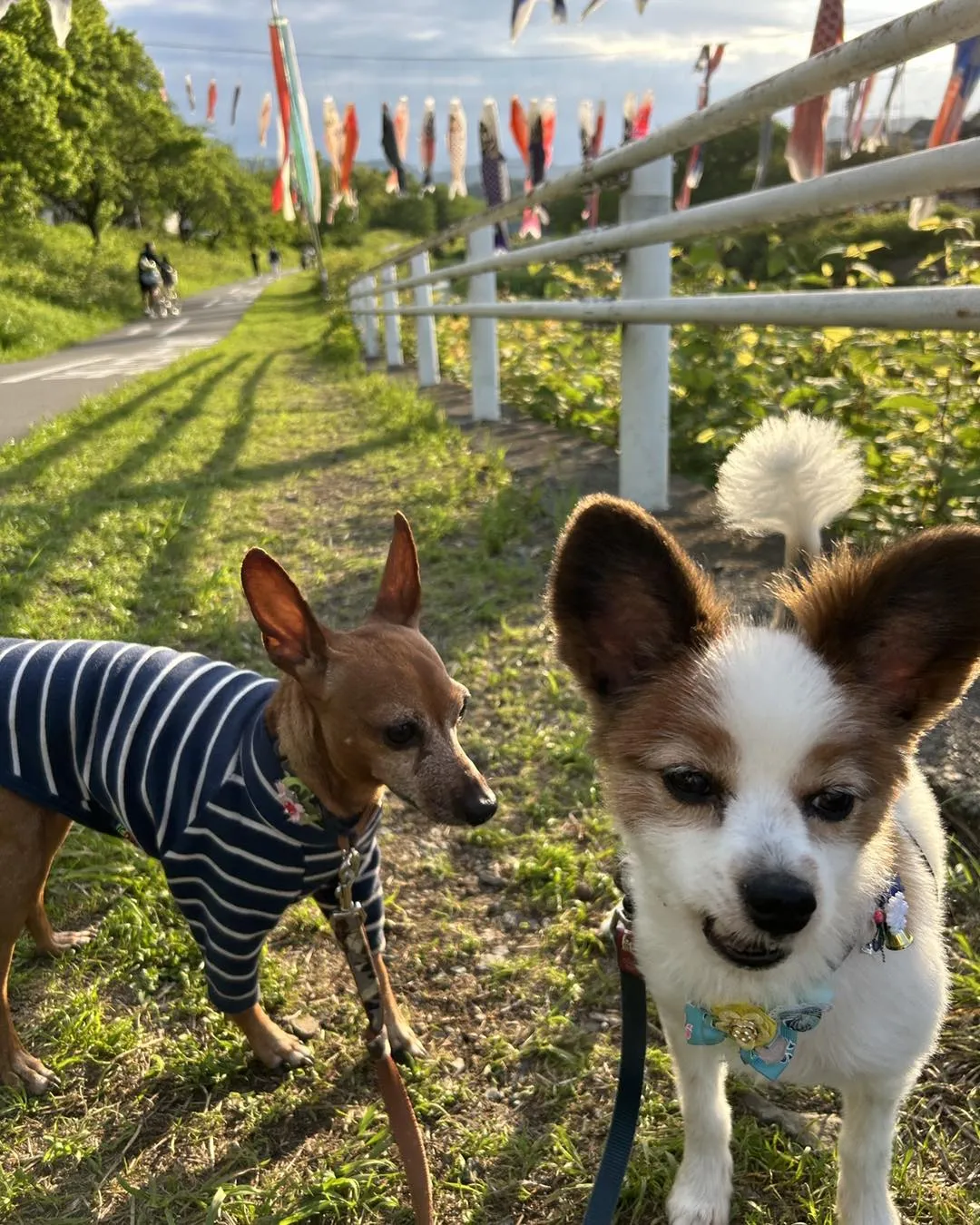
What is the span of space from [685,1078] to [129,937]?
1568 mm

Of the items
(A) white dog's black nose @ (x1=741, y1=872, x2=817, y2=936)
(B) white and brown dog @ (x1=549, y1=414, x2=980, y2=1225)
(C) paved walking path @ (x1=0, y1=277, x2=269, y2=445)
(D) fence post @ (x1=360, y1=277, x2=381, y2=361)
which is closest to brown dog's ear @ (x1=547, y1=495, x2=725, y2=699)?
(B) white and brown dog @ (x1=549, y1=414, x2=980, y2=1225)

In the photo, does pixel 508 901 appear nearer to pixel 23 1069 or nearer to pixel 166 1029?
pixel 166 1029

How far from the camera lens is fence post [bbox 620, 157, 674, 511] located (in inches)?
157

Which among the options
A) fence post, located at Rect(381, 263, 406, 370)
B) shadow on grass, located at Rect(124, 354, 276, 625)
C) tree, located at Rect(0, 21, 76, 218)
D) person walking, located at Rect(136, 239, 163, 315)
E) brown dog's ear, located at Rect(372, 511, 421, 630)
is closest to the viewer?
brown dog's ear, located at Rect(372, 511, 421, 630)

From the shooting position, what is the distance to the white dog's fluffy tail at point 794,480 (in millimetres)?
1752

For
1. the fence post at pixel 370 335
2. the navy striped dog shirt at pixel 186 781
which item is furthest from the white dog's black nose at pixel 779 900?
the fence post at pixel 370 335

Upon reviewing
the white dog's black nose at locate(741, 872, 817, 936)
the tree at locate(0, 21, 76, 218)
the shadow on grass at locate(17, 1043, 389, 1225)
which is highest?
the tree at locate(0, 21, 76, 218)

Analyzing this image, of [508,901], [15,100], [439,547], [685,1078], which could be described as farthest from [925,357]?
[15,100]

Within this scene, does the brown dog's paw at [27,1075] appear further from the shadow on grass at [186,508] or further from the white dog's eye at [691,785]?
the shadow on grass at [186,508]

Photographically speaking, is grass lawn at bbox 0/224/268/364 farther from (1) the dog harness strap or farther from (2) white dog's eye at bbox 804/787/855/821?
(2) white dog's eye at bbox 804/787/855/821

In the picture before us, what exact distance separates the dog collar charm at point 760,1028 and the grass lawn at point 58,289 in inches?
612

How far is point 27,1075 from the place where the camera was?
2.09 metres

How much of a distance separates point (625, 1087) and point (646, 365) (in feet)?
10.5

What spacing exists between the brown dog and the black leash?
0.47m
